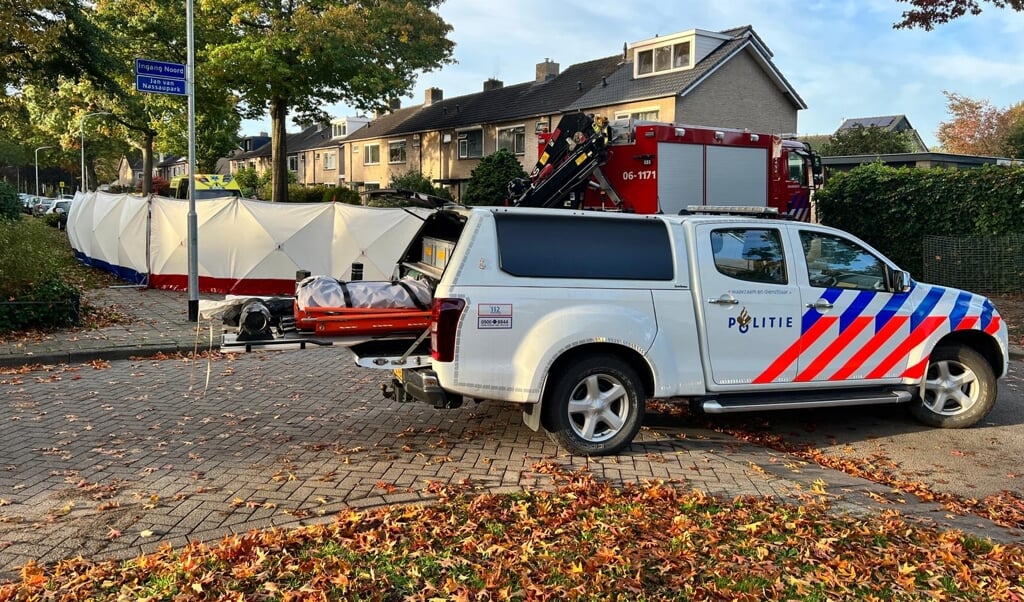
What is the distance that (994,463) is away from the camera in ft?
19.2

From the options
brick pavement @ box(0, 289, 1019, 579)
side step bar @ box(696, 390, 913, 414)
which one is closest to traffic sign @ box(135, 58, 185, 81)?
brick pavement @ box(0, 289, 1019, 579)

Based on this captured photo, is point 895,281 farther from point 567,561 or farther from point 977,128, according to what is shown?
point 977,128

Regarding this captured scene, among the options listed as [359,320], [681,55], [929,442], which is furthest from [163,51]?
[929,442]

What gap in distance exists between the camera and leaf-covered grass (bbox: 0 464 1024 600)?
3.45 m

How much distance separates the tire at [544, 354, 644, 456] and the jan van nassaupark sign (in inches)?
321

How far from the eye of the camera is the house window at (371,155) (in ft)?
162

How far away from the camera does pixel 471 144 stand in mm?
41406

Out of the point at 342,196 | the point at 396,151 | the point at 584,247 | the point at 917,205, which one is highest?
the point at 396,151

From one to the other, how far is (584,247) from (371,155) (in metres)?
46.2

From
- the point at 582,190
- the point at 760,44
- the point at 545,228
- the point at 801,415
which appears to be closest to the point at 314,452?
the point at 545,228

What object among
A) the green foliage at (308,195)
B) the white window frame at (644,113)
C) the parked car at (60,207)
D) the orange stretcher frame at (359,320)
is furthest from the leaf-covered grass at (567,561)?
the parked car at (60,207)

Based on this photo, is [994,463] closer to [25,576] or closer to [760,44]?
[25,576]

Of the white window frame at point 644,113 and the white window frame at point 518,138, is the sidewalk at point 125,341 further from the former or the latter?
the white window frame at point 518,138

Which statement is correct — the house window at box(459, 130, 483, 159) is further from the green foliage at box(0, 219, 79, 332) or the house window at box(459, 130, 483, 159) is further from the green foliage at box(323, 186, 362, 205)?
the green foliage at box(0, 219, 79, 332)
